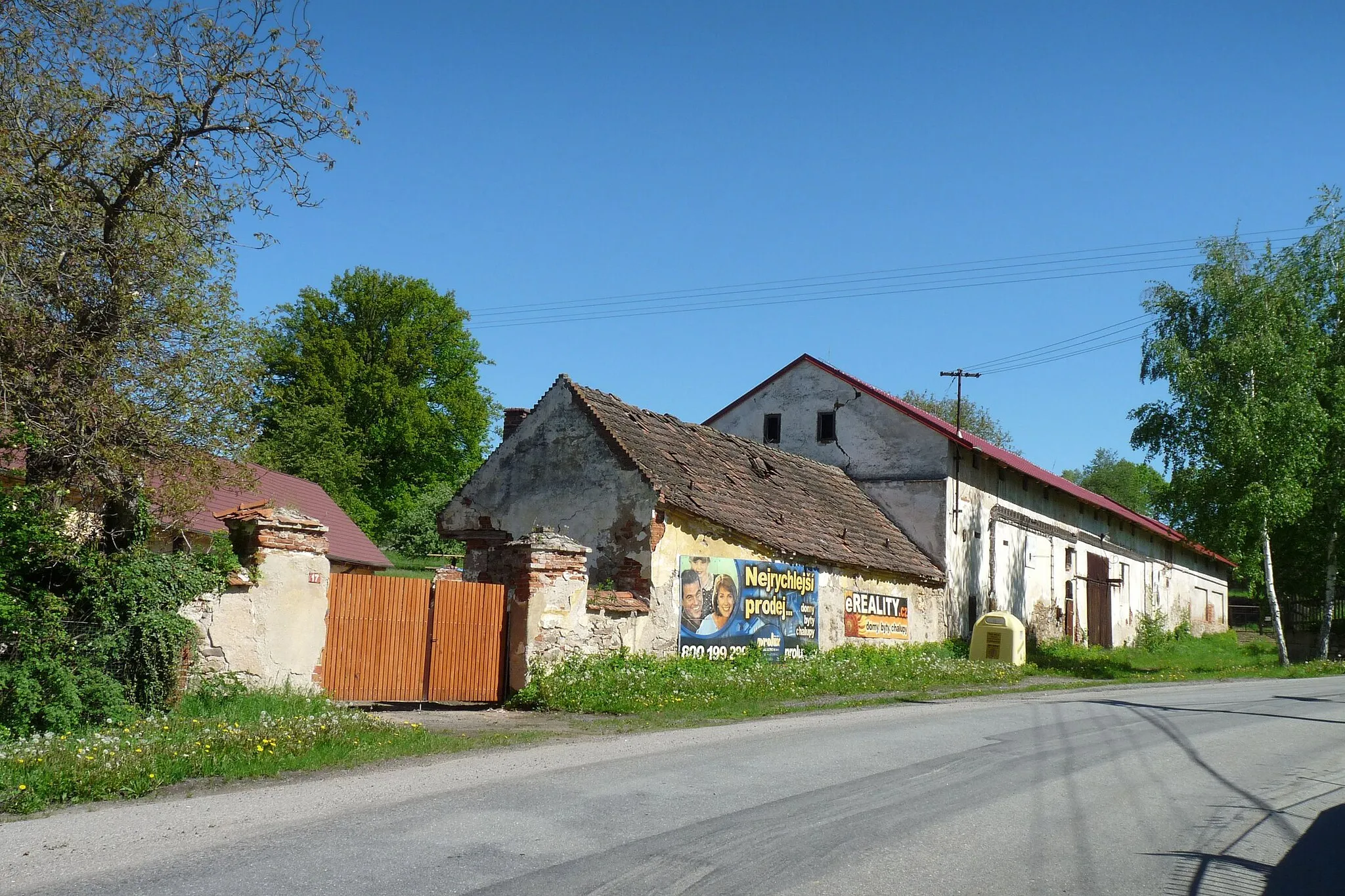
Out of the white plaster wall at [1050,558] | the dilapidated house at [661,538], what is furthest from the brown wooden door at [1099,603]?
the dilapidated house at [661,538]

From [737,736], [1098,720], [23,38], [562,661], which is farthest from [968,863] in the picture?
[23,38]

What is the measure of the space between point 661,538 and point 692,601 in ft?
4.40

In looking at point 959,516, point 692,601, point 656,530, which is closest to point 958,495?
point 959,516

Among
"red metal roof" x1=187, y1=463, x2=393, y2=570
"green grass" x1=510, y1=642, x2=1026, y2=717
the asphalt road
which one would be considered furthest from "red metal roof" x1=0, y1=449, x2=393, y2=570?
the asphalt road

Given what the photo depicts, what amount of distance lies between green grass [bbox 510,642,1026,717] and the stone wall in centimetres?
330

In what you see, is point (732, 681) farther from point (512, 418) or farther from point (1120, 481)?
point (1120, 481)

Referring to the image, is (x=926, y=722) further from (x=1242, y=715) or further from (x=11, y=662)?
(x=11, y=662)

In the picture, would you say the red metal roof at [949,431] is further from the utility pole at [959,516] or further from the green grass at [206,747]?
the green grass at [206,747]

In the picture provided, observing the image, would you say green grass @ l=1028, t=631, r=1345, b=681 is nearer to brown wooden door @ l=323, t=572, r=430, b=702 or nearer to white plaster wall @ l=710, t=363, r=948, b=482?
white plaster wall @ l=710, t=363, r=948, b=482

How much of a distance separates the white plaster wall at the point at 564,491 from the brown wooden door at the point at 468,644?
395cm

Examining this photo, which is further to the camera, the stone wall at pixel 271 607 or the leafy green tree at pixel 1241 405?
the leafy green tree at pixel 1241 405

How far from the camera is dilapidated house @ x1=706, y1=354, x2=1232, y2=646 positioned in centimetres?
2850

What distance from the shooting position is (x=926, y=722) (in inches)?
536

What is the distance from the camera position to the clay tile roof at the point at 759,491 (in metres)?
20.1
